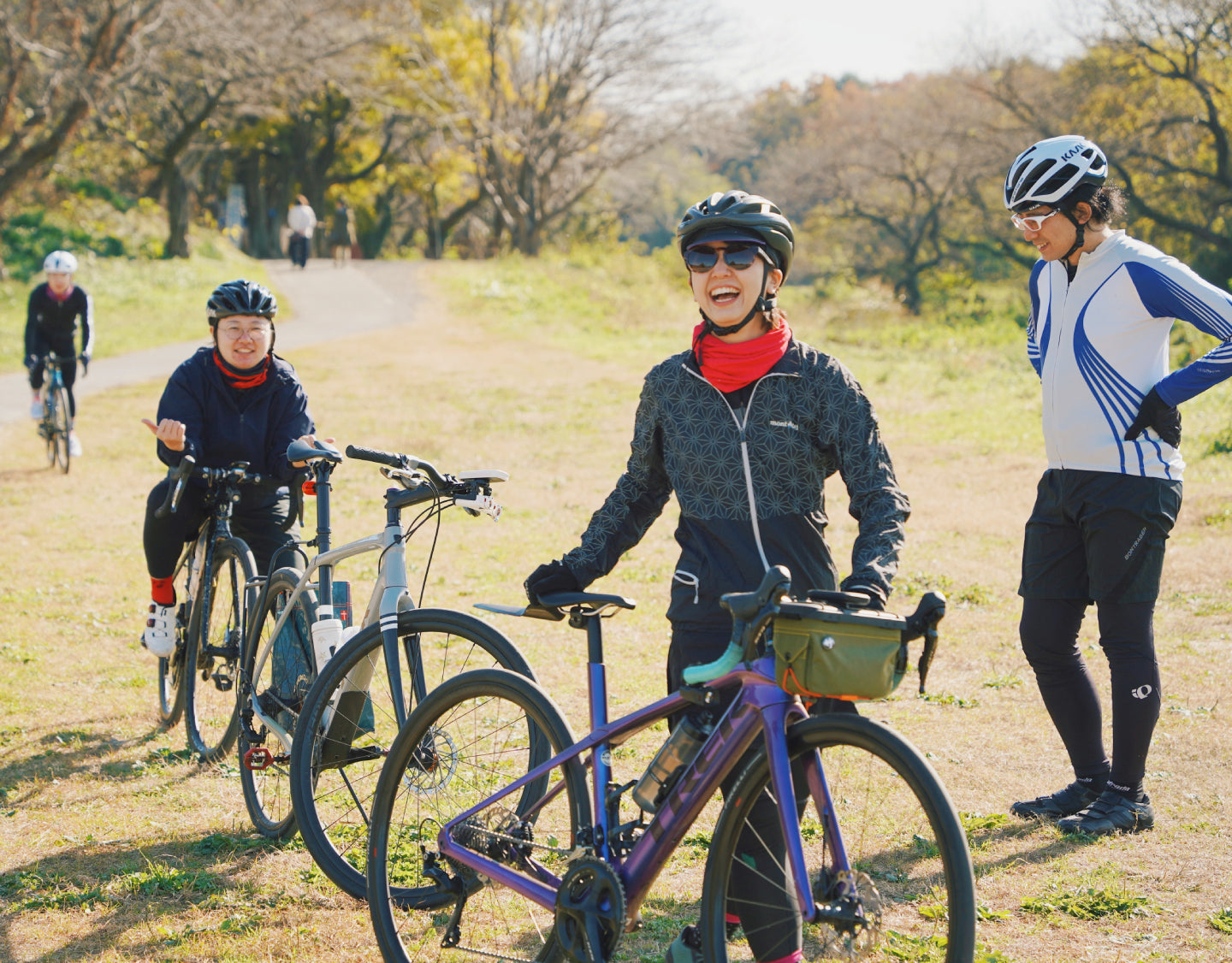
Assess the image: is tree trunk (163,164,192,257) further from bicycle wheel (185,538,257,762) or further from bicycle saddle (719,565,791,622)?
bicycle saddle (719,565,791,622)

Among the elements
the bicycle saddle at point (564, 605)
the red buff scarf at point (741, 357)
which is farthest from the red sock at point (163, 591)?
the red buff scarf at point (741, 357)

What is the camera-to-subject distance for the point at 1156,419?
13.7ft

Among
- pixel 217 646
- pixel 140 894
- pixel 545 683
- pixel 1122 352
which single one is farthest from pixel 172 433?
pixel 1122 352

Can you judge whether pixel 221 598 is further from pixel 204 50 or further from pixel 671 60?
pixel 671 60

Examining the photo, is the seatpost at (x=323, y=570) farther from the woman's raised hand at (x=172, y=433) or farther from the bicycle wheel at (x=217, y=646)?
the woman's raised hand at (x=172, y=433)

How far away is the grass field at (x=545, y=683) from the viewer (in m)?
3.78

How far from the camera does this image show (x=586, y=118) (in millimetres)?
39031

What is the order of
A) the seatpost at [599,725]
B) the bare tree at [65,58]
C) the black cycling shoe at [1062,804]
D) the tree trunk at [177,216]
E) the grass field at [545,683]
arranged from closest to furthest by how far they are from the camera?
the seatpost at [599,725], the grass field at [545,683], the black cycling shoe at [1062,804], the bare tree at [65,58], the tree trunk at [177,216]

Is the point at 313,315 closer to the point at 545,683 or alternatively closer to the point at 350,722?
the point at 545,683

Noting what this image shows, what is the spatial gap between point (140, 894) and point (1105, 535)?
11.1 ft

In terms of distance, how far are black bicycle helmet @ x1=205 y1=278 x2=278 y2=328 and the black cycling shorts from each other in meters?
3.06

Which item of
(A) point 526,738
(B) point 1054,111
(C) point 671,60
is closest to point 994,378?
(B) point 1054,111

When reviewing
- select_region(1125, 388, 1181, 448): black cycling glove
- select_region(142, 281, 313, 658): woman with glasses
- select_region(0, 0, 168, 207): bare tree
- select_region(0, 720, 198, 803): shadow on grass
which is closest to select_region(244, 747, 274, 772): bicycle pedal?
select_region(0, 720, 198, 803): shadow on grass

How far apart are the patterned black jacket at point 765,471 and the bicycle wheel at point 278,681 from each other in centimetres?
146
